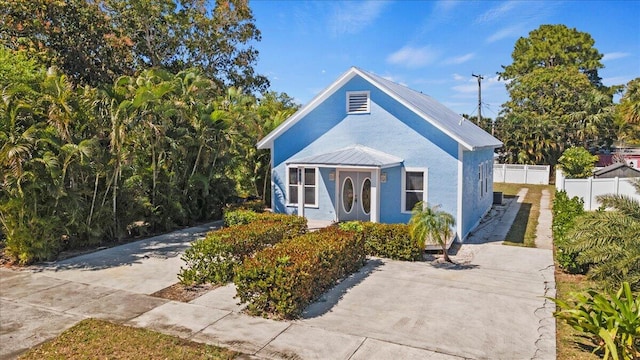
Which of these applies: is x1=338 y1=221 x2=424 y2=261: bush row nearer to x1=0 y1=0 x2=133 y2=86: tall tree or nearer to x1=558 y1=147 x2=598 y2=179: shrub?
x1=0 y1=0 x2=133 y2=86: tall tree

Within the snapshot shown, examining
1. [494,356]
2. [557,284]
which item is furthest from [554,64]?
[494,356]

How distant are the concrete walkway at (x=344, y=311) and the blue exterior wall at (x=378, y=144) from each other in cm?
344

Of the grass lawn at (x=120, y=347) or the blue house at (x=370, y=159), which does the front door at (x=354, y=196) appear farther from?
the grass lawn at (x=120, y=347)

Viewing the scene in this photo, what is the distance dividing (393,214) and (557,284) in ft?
20.1

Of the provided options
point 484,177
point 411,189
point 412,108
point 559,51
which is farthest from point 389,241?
point 559,51

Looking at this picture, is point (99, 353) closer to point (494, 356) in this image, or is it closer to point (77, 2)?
point (494, 356)

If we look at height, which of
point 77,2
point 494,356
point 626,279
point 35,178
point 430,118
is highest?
point 77,2

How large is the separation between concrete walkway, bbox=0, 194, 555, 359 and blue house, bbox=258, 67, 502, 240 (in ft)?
11.2

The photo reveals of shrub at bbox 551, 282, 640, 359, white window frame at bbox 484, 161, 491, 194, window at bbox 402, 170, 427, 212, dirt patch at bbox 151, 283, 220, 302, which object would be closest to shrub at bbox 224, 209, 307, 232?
window at bbox 402, 170, 427, 212

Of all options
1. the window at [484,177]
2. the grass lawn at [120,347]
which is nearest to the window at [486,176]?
the window at [484,177]

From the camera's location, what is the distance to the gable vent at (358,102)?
16234mm

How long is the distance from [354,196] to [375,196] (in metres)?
1.31

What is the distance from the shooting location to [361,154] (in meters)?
15.9

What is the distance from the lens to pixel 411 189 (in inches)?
611
